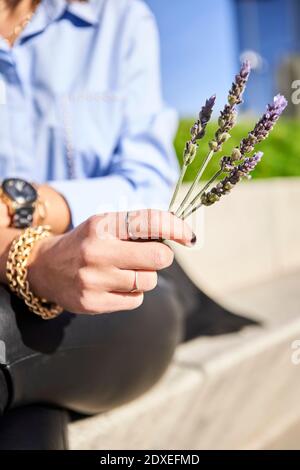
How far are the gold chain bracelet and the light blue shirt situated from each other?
355 millimetres

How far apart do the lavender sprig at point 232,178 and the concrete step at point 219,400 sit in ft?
2.51

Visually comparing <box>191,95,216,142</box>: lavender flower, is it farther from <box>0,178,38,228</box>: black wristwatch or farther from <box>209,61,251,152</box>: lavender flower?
<box>0,178,38,228</box>: black wristwatch

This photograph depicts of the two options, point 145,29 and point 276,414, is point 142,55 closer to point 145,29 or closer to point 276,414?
point 145,29

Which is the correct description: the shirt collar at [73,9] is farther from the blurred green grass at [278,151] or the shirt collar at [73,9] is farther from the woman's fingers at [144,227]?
the blurred green grass at [278,151]

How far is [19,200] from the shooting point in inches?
42.6

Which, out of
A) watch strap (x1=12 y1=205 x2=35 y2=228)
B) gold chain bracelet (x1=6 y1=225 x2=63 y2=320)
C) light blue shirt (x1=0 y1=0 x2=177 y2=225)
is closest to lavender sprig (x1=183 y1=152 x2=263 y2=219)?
gold chain bracelet (x1=6 y1=225 x2=63 y2=320)

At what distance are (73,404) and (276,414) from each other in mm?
987

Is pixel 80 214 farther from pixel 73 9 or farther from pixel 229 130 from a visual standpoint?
pixel 229 130

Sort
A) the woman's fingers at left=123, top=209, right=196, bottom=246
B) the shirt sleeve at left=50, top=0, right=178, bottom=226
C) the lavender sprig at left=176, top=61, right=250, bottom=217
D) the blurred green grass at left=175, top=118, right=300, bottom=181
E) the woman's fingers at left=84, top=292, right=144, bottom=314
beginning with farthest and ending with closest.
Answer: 1. the blurred green grass at left=175, top=118, right=300, bottom=181
2. the shirt sleeve at left=50, top=0, right=178, bottom=226
3. the woman's fingers at left=84, top=292, right=144, bottom=314
4. the woman's fingers at left=123, top=209, right=196, bottom=246
5. the lavender sprig at left=176, top=61, right=250, bottom=217

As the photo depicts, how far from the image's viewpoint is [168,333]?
1.24 m

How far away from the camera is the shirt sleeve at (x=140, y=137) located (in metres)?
1.24

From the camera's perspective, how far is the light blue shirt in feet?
4.32

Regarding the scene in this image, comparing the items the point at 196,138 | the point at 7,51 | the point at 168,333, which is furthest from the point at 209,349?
the point at 196,138

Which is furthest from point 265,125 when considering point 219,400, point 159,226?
point 219,400
